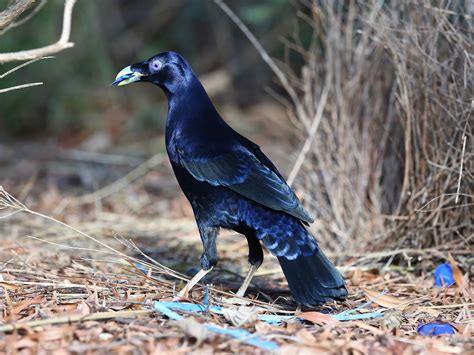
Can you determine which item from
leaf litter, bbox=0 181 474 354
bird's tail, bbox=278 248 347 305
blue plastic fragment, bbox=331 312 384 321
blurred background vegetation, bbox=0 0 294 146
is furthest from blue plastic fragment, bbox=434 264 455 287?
blurred background vegetation, bbox=0 0 294 146

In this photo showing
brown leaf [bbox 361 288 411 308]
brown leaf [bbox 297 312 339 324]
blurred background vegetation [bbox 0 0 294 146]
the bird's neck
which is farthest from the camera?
blurred background vegetation [bbox 0 0 294 146]

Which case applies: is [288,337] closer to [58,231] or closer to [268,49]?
[58,231]

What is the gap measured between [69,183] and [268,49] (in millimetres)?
2918

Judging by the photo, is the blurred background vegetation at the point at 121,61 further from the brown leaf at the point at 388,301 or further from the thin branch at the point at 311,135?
the brown leaf at the point at 388,301

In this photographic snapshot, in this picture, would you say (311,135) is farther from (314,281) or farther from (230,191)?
(314,281)

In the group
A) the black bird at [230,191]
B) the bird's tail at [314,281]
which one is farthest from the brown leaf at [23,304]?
the bird's tail at [314,281]

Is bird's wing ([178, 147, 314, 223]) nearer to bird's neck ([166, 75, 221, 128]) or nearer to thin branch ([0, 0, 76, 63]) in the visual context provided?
bird's neck ([166, 75, 221, 128])

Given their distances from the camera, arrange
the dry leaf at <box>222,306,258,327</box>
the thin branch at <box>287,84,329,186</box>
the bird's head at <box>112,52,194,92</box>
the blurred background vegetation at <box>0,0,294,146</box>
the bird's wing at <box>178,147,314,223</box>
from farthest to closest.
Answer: the blurred background vegetation at <box>0,0,294,146</box>
the thin branch at <box>287,84,329,186</box>
the bird's head at <box>112,52,194,92</box>
the bird's wing at <box>178,147,314,223</box>
the dry leaf at <box>222,306,258,327</box>

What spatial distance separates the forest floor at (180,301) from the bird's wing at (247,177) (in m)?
0.45

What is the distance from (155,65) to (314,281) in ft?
4.63

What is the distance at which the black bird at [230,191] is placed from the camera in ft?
10.5

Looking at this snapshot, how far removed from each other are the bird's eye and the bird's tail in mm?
1251

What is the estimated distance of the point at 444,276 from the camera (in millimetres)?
3846

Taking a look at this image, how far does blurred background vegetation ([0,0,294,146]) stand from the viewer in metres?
7.52
